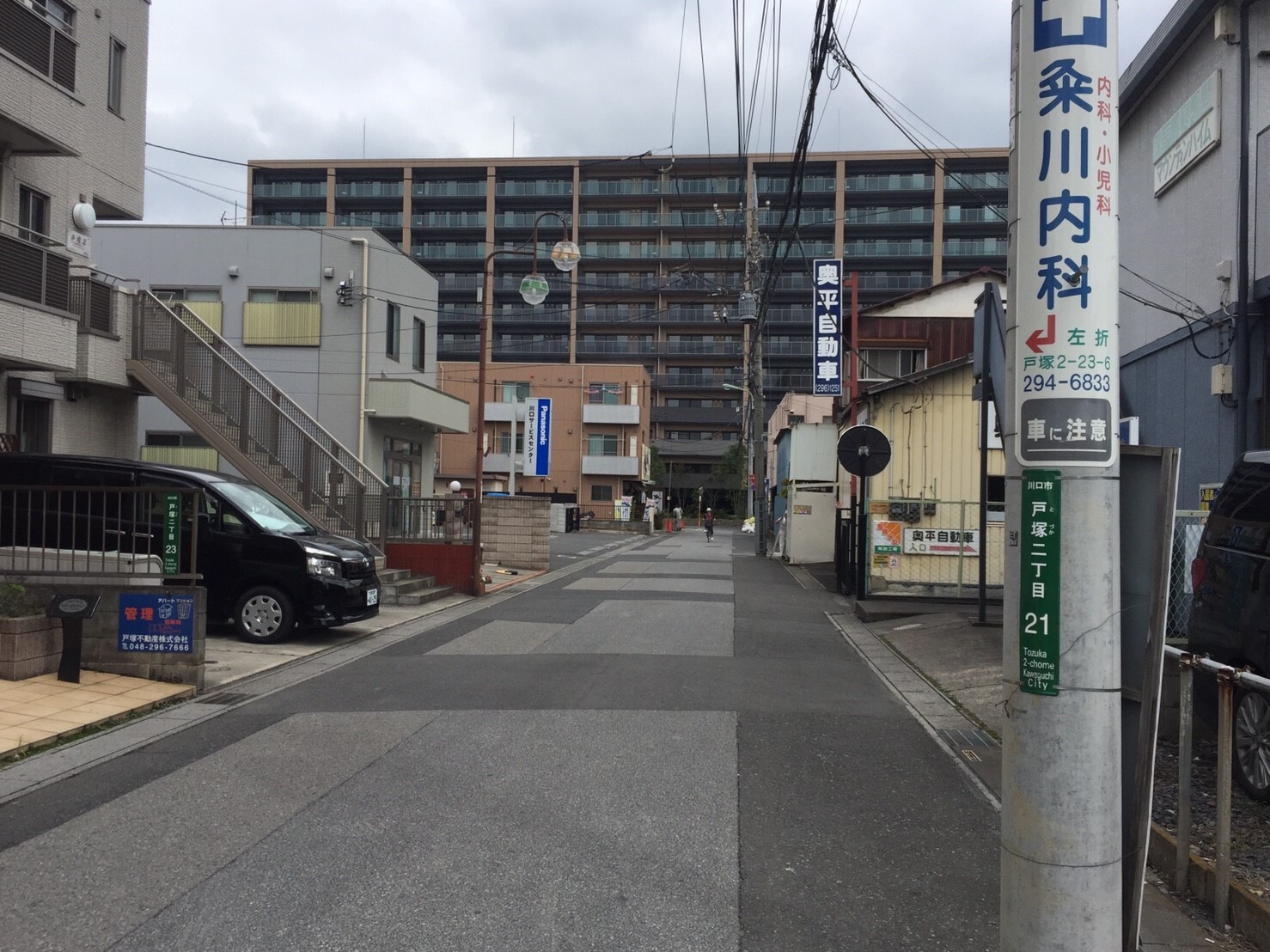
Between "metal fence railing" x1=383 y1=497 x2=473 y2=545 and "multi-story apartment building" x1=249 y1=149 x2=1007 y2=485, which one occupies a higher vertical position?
"multi-story apartment building" x1=249 y1=149 x2=1007 y2=485

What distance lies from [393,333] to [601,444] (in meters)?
37.6

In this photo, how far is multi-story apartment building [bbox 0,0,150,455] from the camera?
40.7 feet

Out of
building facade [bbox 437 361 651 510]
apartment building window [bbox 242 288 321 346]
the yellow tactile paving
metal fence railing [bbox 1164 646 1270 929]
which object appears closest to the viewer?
metal fence railing [bbox 1164 646 1270 929]

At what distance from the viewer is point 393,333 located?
25062mm

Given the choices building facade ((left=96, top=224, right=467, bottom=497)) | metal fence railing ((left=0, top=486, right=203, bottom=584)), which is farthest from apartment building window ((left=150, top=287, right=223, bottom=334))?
metal fence railing ((left=0, top=486, right=203, bottom=584))

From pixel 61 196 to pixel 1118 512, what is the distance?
51.1 ft

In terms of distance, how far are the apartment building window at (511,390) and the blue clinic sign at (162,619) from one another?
176 ft

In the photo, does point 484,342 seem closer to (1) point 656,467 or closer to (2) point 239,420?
(2) point 239,420

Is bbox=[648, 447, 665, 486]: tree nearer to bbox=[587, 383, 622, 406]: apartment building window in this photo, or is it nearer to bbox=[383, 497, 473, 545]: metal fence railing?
bbox=[587, 383, 622, 406]: apartment building window

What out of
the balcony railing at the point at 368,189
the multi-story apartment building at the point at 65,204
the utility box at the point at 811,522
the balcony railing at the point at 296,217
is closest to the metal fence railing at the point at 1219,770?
the multi-story apartment building at the point at 65,204

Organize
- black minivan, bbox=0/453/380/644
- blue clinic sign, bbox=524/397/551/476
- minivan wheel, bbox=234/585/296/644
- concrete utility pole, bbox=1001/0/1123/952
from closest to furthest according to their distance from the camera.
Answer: concrete utility pole, bbox=1001/0/1123/952, black minivan, bbox=0/453/380/644, minivan wheel, bbox=234/585/296/644, blue clinic sign, bbox=524/397/551/476

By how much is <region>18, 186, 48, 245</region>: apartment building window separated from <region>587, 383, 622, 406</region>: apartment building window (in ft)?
157

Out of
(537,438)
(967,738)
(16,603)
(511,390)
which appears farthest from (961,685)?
(511,390)

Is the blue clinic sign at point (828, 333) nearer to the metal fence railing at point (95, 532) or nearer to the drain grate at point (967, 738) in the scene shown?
the drain grate at point (967, 738)
